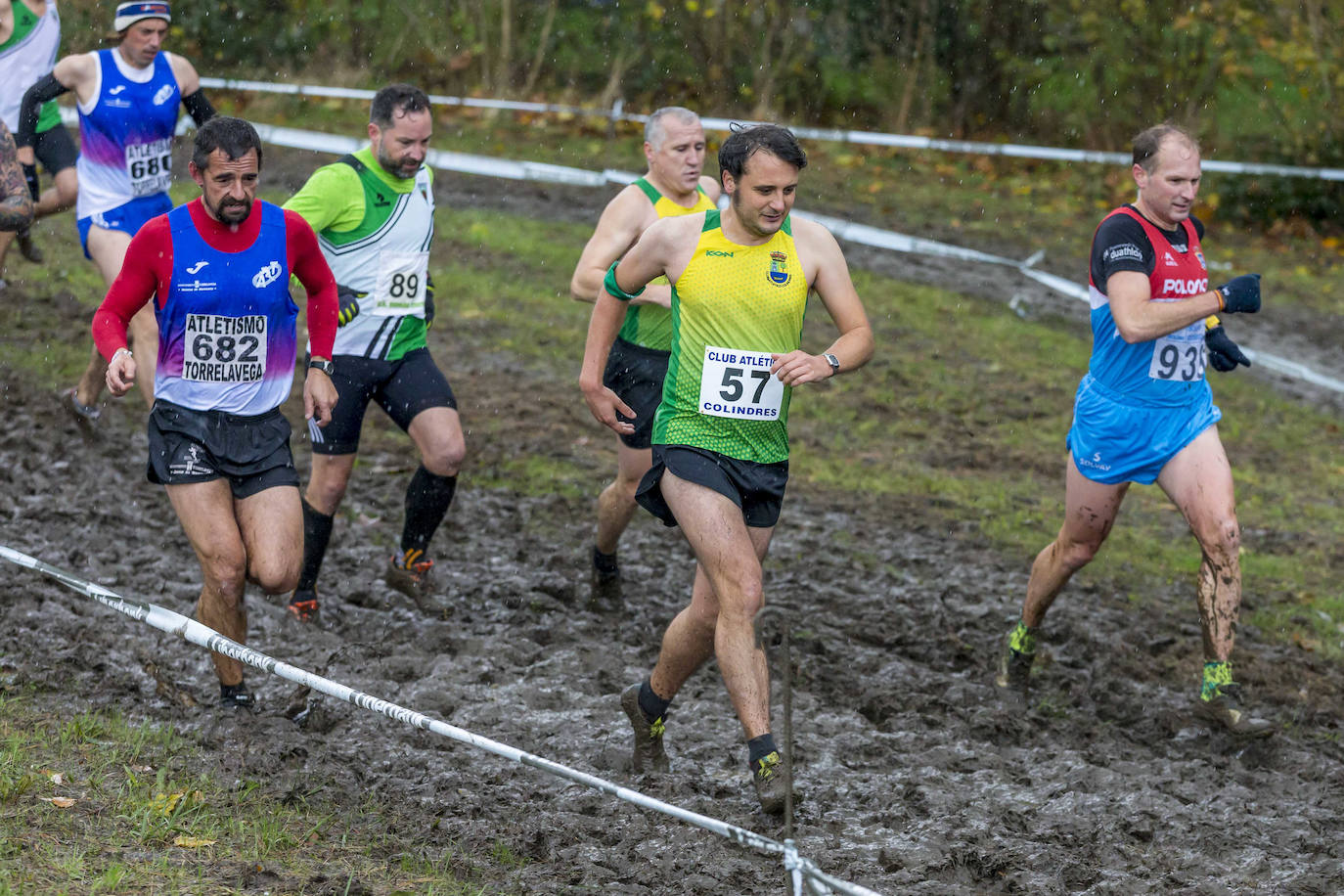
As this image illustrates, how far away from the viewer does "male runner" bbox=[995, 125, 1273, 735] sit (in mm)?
5895

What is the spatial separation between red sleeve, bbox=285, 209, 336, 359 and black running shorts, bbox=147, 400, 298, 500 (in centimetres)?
47

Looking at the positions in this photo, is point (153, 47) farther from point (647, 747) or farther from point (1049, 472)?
point (1049, 472)

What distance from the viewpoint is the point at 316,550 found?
693 cm

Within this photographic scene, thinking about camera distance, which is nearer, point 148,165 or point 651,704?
point 651,704

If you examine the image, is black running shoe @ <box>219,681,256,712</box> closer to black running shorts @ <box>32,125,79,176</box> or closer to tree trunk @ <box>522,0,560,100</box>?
black running shorts @ <box>32,125,79,176</box>

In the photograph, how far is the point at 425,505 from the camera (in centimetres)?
713

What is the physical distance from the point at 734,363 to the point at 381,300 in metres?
2.34

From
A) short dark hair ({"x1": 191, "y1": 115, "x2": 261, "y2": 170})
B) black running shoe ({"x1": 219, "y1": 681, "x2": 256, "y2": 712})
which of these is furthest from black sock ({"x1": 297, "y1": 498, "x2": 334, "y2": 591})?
short dark hair ({"x1": 191, "y1": 115, "x2": 261, "y2": 170})

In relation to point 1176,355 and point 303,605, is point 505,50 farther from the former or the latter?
point 1176,355

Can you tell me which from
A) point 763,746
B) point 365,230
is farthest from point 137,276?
point 763,746

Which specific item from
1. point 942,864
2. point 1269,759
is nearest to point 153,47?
point 942,864

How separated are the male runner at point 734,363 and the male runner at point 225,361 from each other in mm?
1353

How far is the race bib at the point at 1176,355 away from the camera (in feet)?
20.0

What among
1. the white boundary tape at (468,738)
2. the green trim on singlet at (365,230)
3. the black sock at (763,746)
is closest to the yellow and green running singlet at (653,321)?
the green trim on singlet at (365,230)
